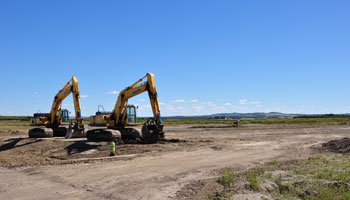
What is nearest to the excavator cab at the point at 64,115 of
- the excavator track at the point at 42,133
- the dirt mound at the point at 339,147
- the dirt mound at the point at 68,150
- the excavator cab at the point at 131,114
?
the excavator track at the point at 42,133

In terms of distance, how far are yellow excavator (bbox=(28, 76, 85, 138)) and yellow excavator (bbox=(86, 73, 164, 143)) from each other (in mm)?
1726

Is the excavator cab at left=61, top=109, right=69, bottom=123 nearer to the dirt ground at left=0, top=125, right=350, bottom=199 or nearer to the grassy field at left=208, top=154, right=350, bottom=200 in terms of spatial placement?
the dirt ground at left=0, top=125, right=350, bottom=199

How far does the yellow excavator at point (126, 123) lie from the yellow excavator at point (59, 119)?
173 centimetres

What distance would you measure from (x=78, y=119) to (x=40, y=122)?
663cm

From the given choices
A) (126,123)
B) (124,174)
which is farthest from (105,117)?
(124,174)

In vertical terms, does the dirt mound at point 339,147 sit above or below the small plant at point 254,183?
above

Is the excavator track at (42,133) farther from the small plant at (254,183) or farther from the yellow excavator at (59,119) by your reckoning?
the small plant at (254,183)

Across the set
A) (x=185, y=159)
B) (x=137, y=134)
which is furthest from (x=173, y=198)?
(x=137, y=134)

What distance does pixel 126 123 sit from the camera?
84.3 ft

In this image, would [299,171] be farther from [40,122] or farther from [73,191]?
[40,122]

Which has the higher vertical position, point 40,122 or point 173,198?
point 40,122

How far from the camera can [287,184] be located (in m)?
10.3

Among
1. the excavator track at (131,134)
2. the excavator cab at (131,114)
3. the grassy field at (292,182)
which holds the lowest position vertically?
the grassy field at (292,182)

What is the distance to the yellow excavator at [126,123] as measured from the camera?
22.7 meters
